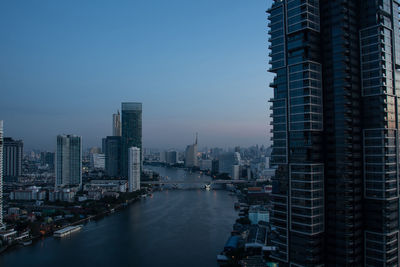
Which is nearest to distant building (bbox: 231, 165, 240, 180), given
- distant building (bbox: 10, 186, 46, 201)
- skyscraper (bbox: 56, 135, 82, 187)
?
skyscraper (bbox: 56, 135, 82, 187)

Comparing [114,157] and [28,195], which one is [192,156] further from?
[28,195]

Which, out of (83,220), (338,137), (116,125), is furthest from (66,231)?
(116,125)

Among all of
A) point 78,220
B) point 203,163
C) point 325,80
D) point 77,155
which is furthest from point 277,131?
point 203,163

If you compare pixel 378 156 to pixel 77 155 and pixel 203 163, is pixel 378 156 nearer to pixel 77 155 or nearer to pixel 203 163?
pixel 77 155

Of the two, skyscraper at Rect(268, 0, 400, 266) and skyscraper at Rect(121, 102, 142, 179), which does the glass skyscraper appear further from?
skyscraper at Rect(268, 0, 400, 266)

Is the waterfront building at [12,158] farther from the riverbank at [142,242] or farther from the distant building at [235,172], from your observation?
the distant building at [235,172]

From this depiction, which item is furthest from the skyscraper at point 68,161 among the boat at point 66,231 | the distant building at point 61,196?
the boat at point 66,231
